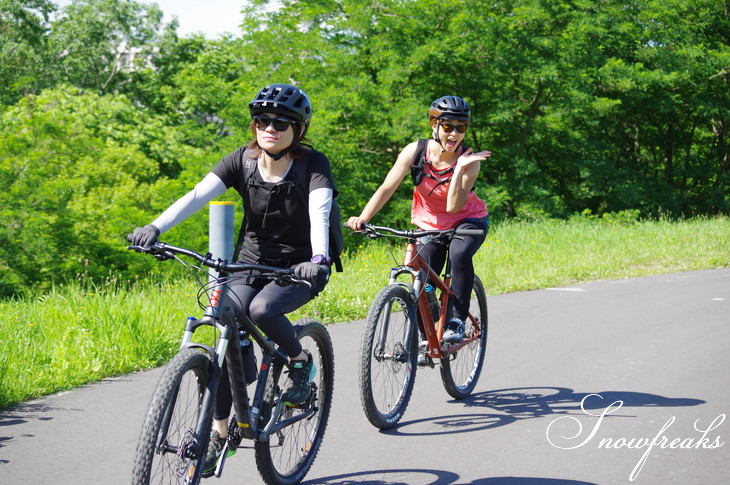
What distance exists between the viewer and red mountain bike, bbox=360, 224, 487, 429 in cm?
473

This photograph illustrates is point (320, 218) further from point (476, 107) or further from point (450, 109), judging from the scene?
point (476, 107)

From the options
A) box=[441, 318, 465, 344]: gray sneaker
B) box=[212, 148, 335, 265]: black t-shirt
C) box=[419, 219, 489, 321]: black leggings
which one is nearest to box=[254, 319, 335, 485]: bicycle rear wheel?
box=[212, 148, 335, 265]: black t-shirt

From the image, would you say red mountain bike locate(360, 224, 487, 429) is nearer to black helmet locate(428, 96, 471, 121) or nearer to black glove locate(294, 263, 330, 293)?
black helmet locate(428, 96, 471, 121)

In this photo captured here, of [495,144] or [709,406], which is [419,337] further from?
[495,144]

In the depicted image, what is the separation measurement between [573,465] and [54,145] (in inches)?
540

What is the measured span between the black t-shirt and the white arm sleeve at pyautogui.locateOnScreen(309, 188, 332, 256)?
47 millimetres

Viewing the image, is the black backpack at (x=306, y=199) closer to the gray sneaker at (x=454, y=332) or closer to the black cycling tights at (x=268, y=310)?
the black cycling tights at (x=268, y=310)

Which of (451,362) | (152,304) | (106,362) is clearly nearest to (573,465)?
(451,362)

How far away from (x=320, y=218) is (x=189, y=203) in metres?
0.57

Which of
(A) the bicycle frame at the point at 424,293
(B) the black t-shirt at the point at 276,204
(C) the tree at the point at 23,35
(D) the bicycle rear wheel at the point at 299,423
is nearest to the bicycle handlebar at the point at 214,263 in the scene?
(B) the black t-shirt at the point at 276,204

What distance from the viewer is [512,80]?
26.3m

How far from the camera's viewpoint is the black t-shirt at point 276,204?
379 centimetres

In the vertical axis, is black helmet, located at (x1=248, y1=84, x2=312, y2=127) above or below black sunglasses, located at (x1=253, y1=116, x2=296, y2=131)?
above

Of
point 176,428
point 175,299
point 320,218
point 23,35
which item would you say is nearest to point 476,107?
point 175,299
